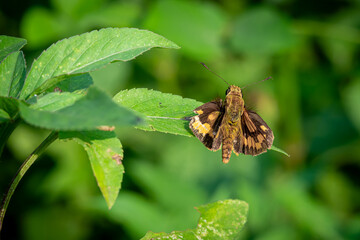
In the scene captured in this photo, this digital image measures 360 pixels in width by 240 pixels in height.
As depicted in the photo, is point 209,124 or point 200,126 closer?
point 200,126

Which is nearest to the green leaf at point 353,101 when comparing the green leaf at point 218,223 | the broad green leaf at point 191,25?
the broad green leaf at point 191,25

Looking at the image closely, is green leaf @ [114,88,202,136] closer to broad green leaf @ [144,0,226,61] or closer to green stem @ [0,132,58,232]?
green stem @ [0,132,58,232]

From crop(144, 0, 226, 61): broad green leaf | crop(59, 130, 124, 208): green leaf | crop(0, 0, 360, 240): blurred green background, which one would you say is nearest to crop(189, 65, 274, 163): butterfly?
crop(59, 130, 124, 208): green leaf

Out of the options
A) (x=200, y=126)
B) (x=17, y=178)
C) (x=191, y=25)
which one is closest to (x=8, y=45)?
(x=17, y=178)

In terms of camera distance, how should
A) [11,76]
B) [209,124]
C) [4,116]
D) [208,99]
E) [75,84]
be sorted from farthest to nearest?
1. [208,99]
2. [209,124]
3. [75,84]
4. [11,76]
5. [4,116]

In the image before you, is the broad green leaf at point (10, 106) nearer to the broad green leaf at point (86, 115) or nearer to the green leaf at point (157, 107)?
the broad green leaf at point (86, 115)

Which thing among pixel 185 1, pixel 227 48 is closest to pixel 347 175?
pixel 227 48

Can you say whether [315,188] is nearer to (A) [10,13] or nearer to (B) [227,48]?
(B) [227,48]

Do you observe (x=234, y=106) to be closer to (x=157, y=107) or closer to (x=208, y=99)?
(x=157, y=107)
